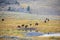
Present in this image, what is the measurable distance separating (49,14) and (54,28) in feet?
0.84

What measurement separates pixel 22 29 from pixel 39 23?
309mm

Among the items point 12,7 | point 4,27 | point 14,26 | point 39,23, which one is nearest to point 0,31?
point 4,27

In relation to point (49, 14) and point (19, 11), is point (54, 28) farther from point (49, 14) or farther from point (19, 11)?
point (19, 11)

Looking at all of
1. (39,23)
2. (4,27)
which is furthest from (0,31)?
(39,23)

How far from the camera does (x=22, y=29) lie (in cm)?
238

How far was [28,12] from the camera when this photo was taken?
2.42m

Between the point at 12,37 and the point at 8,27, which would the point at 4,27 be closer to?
the point at 8,27

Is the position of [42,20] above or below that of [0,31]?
above

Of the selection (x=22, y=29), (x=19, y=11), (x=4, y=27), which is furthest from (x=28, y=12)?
(x=4, y=27)

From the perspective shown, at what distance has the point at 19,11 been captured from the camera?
2.42 meters

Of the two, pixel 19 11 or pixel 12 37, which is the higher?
pixel 19 11

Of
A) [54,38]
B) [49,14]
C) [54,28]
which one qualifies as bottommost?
[54,38]

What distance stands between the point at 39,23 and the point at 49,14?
24cm

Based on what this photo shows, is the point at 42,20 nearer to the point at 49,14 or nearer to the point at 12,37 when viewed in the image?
the point at 49,14
